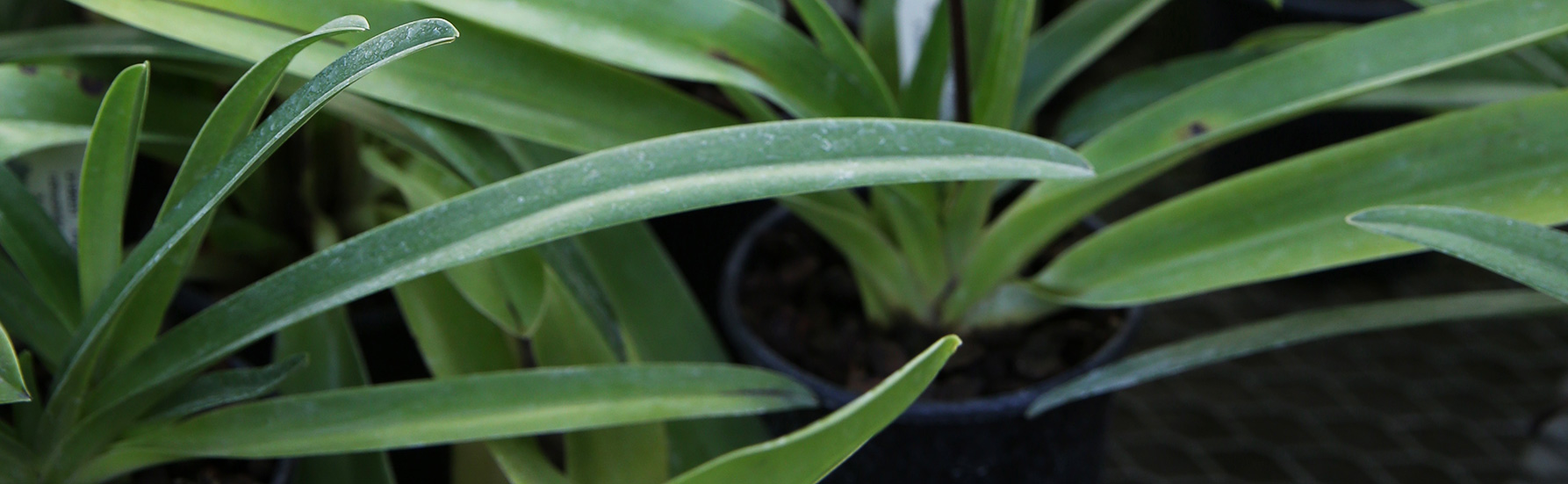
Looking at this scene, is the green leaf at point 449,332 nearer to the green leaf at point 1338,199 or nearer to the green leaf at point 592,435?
the green leaf at point 592,435

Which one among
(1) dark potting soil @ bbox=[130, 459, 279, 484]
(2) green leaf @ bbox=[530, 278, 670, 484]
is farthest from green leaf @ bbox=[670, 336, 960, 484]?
(1) dark potting soil @ bbox=[130, 459, 279, 484]

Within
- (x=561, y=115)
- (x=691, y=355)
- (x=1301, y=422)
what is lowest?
(x=1301, y=422)

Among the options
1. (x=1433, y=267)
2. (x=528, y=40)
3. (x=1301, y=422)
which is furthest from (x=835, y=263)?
(x=1433, y=267)

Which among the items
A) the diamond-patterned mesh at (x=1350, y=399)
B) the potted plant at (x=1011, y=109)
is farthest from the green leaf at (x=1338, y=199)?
the diamond-patterned mesh at (x=1350, y=399)

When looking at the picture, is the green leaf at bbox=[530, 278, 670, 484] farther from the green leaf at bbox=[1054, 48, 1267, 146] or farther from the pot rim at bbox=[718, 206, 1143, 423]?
the green leaf at bbox=[1054, 48, 1267, 146]

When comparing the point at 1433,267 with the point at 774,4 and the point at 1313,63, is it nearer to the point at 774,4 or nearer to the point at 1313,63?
the point at 1313,63
